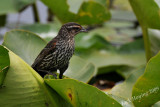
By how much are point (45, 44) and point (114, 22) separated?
2.78 m

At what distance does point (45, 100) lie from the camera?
5.49 ft

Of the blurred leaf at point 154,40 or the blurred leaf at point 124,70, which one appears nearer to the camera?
the blurred leaf at point 154,40

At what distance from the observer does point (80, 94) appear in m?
1.55

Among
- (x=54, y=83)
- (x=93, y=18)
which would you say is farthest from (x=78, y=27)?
(x=93, y=18)

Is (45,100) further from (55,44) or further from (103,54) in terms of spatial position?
(103,54)

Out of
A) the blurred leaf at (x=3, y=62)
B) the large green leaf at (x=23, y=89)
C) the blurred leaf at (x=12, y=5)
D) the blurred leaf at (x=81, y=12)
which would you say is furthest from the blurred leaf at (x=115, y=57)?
the blurred leaf at (x=3, y=62)

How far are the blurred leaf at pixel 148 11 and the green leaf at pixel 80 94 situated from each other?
0.82 meters

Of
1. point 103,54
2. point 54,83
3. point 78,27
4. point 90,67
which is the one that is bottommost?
A: point 103,54

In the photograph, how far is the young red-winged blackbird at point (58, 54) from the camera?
1.95m

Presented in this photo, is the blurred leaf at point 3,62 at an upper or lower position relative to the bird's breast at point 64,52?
upper

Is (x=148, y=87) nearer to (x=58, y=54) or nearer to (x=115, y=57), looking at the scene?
(x=58, y=54)

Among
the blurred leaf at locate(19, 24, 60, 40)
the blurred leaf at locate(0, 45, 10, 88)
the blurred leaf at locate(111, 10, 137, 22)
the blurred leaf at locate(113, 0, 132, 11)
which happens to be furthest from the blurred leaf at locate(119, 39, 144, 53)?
the blurred leaf at locate(0, 45, 10, 88)

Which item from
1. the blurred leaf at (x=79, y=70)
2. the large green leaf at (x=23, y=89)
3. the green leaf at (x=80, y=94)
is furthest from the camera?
the blurred leaf at (x=79, y=70)

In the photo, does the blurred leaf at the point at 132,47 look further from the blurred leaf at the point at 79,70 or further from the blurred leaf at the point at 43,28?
the blurred leaf at the point at 79,70
